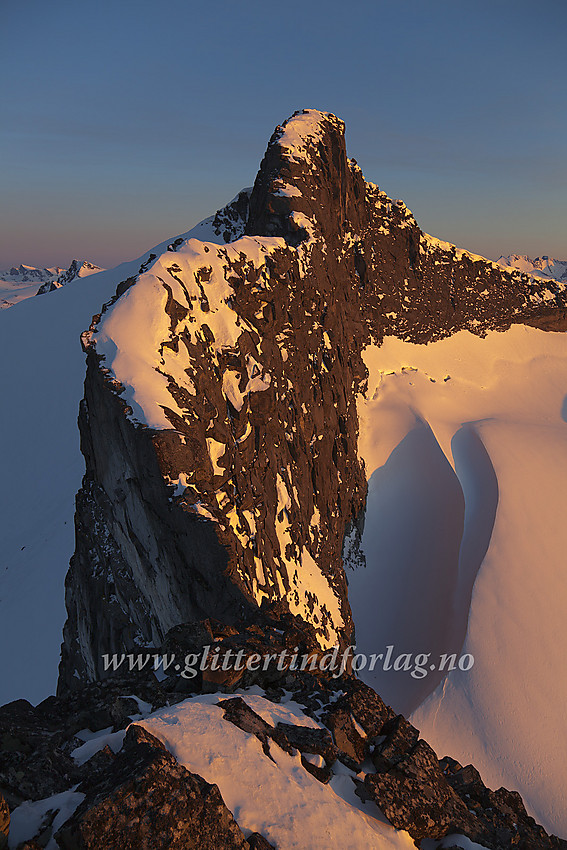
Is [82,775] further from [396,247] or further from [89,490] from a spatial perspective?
[396,247]

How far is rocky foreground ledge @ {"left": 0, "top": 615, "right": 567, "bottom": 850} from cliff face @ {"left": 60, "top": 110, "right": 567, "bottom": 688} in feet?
12.3

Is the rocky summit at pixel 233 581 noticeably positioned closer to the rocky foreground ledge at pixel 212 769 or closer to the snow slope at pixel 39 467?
the rocky foreground ledge at pixel 212 769

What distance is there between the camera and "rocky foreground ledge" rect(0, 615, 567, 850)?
495 centimetres

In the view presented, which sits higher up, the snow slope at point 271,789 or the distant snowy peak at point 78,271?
the distant snowy peak at point 78,271

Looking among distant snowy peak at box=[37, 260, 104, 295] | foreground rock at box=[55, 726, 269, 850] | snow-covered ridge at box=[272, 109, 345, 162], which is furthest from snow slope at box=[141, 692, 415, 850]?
distant snowy peak at box=[37, 260, 104, 295]

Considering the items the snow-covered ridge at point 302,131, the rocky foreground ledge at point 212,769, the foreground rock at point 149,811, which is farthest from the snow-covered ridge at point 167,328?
the snow-covered ridge at point 302,131

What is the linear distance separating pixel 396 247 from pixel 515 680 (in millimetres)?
35708

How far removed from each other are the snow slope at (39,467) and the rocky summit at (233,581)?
8566 millimetres

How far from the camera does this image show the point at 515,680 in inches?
757

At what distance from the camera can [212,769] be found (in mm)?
5934

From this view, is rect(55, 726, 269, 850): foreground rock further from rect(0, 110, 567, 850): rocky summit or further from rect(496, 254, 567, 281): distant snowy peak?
rect(496, 254, 567, 281): distant snowy peak

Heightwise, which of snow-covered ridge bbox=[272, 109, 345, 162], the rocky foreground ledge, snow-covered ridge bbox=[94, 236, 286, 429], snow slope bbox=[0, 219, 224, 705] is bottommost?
snow slope bbox=[0, 219, 224, 705]

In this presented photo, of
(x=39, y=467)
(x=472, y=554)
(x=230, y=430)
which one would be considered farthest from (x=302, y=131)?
(x=39, y=467)

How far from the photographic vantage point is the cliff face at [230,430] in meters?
13.4
